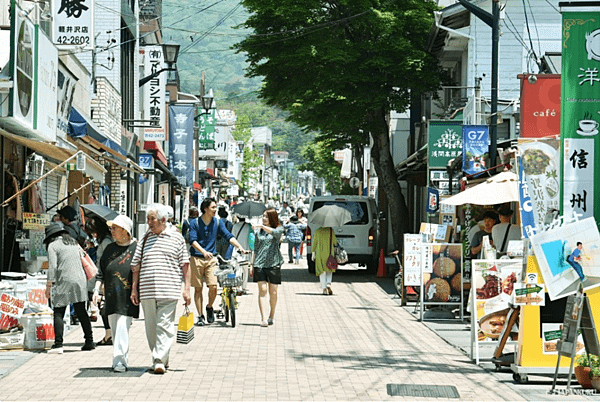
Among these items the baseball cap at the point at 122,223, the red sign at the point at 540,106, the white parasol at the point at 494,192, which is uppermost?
the red sign at the point at 540,106

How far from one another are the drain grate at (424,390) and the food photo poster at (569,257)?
151 centimetres

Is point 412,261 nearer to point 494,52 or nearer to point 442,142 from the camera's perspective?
point 494,52

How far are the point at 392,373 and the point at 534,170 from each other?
2767 mm

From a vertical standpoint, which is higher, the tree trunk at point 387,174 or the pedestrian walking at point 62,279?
the tree trunk at point 387,174

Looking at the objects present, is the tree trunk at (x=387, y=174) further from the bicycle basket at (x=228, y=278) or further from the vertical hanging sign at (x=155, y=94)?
the bicycle basket at (x=228, y=278)

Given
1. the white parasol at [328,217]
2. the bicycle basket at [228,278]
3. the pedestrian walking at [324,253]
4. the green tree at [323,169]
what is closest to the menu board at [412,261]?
the white parasol at [328,217]

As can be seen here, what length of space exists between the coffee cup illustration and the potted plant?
2399 mm

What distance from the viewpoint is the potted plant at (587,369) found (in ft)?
31.8

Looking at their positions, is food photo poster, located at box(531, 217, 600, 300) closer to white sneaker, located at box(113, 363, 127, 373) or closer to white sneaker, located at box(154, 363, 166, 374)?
white sneaker, located at box(154, 363, 166, 374)

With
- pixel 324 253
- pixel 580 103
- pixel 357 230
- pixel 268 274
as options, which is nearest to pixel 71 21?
pixel 268 274

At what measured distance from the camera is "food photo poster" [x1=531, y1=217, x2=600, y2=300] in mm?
A: 9945

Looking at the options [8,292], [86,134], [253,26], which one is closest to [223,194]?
[253,26]

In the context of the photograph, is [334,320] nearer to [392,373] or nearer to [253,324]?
[253,324]

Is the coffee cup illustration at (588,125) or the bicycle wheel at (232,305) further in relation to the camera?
the bicycle wheel at (232,305)
